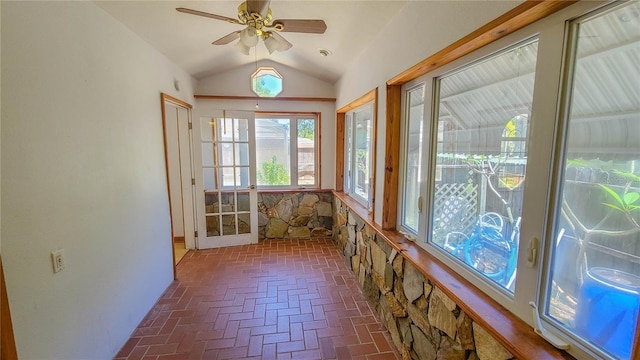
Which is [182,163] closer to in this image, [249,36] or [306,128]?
[306,128]

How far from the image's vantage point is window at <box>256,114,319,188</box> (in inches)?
173

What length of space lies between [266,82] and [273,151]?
1.08m

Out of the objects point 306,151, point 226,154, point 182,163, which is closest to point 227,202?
point 226,154

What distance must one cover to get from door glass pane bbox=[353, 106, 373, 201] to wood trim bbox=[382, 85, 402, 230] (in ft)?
2.63

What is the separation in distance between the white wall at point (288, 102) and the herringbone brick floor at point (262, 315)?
172cm

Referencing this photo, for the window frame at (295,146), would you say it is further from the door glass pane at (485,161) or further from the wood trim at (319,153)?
the door glass pane at (485,161)

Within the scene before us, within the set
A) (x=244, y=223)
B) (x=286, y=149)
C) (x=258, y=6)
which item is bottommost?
(x=244, y=223)

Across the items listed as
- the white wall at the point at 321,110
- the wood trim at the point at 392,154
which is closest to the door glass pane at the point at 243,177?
the white wall at the point at 321,110

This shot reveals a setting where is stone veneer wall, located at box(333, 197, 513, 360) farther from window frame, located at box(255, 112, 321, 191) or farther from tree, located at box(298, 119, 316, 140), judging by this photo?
tree, located at box(298, 119, 316, 140)

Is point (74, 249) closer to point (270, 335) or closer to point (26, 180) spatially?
point (26, 180)

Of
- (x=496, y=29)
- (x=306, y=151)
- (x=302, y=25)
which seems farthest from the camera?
(x=306, y=151)

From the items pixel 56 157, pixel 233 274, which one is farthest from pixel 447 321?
pixel 233 274

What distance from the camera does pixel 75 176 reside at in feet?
5.19

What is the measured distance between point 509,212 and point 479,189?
0.71 feet
